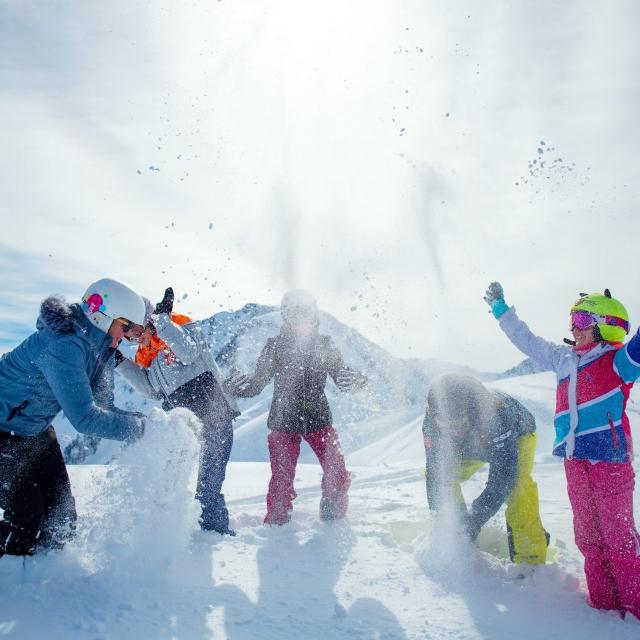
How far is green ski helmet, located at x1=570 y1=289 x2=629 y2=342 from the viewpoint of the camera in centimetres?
391

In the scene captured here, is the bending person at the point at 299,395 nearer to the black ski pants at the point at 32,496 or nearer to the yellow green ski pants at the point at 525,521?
the yellow green ski pants at the point at 525,521

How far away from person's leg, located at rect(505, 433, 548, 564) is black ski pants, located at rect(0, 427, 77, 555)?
336 centimetres

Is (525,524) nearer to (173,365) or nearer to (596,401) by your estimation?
(596,401)

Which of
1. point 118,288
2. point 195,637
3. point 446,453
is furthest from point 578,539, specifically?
point 118,288

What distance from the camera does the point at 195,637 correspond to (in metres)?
2.92

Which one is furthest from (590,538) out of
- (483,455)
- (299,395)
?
(299,395)

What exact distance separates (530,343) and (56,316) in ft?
11.6

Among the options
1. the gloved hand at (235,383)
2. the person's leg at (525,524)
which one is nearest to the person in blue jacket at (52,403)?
the gloved hand at (235,383)

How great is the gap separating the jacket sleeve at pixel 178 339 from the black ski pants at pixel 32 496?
1218 mm

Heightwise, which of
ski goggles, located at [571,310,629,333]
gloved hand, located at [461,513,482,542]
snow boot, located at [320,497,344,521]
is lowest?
snow boot, located at [320,497,344,521]

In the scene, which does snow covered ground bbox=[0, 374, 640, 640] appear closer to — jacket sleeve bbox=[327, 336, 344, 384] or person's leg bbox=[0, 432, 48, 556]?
person's leg bbox=[0, 432, 48, 556]

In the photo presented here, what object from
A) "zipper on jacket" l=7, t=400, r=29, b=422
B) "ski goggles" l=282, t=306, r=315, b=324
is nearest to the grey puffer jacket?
"ski goggles" l=282, t=306, r=315, b=324

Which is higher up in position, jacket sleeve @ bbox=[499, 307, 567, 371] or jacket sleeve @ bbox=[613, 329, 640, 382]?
jacket sleeve @ bbox=[499, 307, 567, 371]

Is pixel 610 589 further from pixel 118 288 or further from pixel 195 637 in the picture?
pixel 118 288
